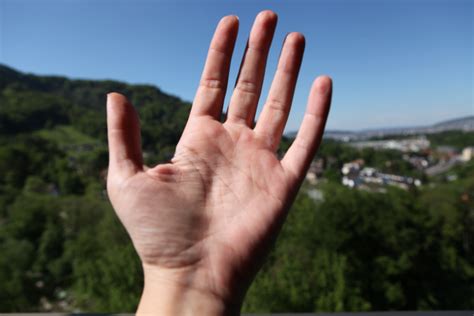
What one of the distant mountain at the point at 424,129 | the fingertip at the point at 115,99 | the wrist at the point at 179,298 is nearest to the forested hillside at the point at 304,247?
the fingertip at the point at 115,99

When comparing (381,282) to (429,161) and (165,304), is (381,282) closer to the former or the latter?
(165,304)

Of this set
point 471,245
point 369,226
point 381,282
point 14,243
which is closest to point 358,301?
point 381,282

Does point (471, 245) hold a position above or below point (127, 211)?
below

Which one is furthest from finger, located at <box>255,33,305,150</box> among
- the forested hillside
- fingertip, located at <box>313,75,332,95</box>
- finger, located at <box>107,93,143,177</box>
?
the forested hillside

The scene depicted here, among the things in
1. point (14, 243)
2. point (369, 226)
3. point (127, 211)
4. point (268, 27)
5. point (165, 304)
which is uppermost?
point (268, 27)

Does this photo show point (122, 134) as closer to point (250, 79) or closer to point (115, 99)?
point (115, 99)

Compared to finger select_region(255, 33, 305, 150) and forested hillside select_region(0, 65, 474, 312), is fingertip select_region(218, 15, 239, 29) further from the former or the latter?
forested hillside select_region(0, 65, 474, 312)

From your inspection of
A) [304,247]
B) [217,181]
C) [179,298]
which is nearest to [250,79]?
[217,181]

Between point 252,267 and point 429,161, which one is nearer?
point 252,267
